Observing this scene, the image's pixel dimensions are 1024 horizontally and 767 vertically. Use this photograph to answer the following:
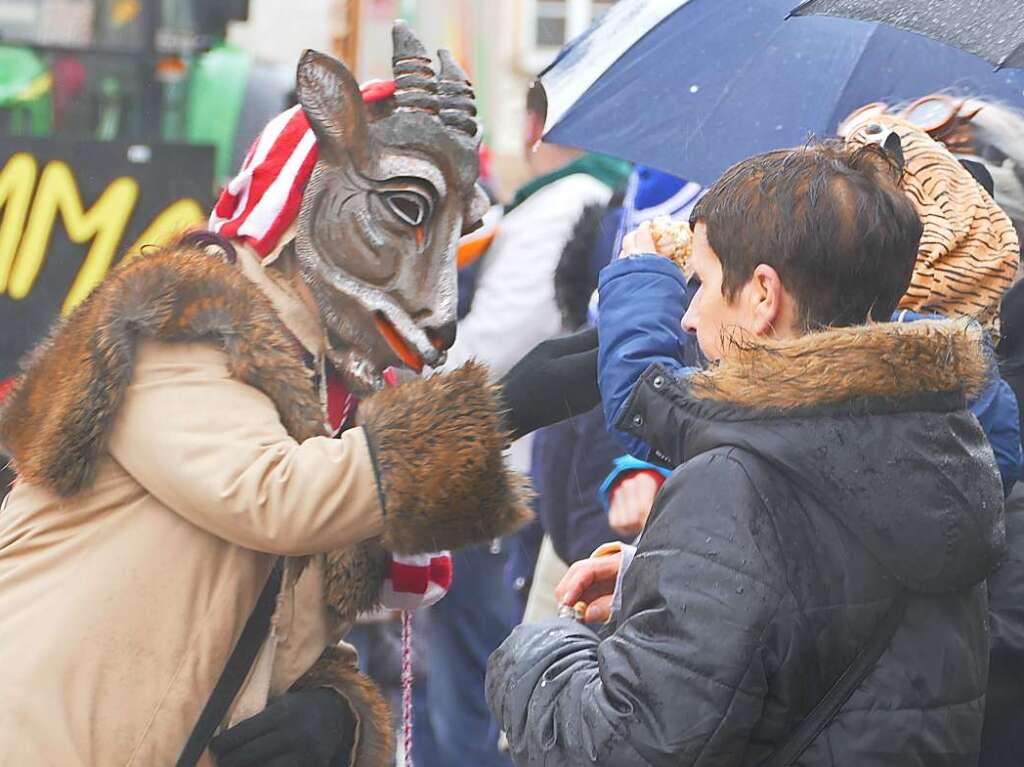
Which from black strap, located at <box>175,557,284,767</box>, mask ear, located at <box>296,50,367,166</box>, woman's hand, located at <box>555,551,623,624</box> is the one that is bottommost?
black strap, located at <box>175,557,284,767</box>

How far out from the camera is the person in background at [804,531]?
1.85 meters

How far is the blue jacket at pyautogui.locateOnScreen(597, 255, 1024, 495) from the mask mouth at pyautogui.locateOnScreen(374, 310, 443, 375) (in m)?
0.43

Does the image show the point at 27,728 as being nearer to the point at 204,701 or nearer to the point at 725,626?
the point at 204,701

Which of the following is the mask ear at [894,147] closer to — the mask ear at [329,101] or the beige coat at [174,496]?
the beige coat at [174,496]

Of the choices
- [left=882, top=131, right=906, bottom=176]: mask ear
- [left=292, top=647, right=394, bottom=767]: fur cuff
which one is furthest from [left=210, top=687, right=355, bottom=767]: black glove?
[left=882, top=131, right=906, bottom=176]: mask ear

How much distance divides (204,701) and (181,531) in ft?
0.85

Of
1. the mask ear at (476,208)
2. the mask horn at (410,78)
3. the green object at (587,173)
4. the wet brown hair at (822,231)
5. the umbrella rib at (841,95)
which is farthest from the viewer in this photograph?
the green object at (587,173)

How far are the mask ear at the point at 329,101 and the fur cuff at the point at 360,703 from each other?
2.82 ft

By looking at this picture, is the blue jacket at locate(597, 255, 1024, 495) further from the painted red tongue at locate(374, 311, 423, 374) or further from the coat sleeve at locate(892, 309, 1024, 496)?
the painted red tongue at locate(374, 311, 423, 374)

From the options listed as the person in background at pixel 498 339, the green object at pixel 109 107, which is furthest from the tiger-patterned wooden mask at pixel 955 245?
the green object at pixel 109 107

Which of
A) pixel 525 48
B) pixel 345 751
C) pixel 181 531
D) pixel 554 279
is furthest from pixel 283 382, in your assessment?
pixel 525 48

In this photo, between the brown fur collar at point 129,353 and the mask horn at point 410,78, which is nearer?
the brown fur collar at point 129,353

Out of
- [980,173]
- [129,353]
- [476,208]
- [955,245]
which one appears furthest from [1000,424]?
[129,353]

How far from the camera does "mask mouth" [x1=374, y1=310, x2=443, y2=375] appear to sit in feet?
8.68
